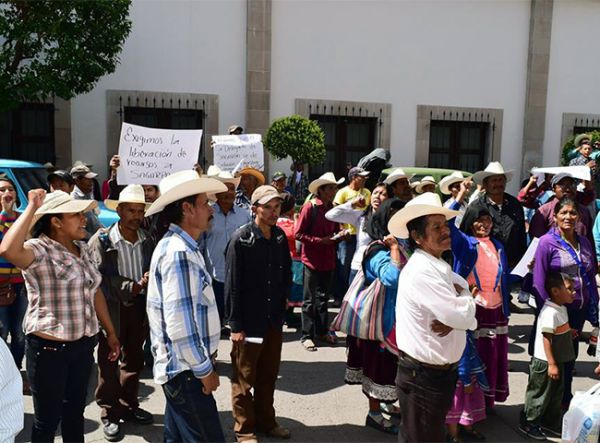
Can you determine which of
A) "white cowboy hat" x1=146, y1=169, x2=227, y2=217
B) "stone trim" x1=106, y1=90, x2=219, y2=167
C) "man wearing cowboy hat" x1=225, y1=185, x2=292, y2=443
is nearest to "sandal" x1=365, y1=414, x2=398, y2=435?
"man wearing cowboy hat" x1=225, y1=185, x2=292, y2=443

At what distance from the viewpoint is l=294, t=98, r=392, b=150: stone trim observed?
14008 millimetres

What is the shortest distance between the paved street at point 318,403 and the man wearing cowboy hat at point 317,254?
1.10ft

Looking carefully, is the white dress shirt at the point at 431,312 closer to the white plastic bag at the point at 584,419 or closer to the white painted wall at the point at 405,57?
the white plastic bag at the point at 584,419

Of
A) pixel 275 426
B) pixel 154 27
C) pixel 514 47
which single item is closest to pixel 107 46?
pixel 154 27

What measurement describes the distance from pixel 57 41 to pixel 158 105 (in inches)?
124

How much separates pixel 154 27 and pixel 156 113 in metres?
1.95

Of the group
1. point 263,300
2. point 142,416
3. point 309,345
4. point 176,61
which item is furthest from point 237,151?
point 176,61

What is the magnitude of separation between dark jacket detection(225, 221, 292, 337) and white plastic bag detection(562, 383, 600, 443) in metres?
2.08

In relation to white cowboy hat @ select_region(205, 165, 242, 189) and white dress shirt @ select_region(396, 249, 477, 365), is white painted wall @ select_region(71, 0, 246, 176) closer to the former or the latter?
white cowboy hat @ select_region(205, 165, 242, 189)

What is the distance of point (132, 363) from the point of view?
14.7 feet

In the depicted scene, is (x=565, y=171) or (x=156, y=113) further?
(x=156, y=113)

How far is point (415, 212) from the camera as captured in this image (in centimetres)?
331

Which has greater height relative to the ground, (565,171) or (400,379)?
(565,171)

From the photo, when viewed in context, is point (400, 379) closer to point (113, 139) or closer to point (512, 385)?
point (512, 385)
